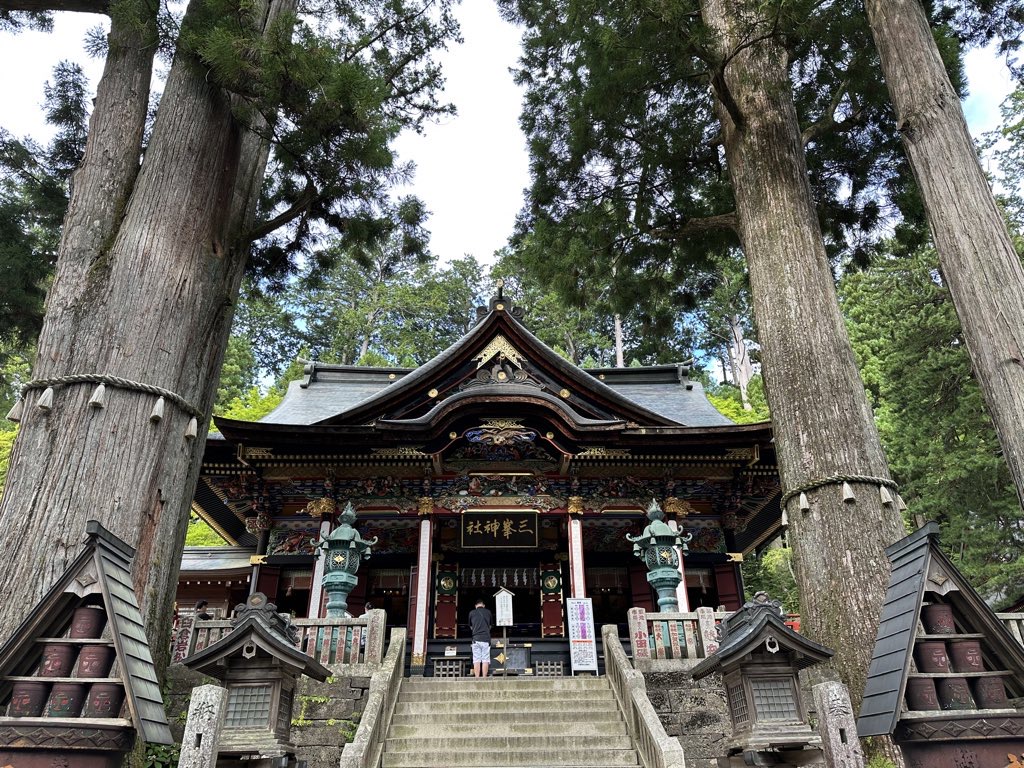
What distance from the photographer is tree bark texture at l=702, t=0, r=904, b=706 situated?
4.87 meters

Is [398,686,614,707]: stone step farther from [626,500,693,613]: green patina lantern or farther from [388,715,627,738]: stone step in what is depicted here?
[626,500,693,613]: green patina lantern

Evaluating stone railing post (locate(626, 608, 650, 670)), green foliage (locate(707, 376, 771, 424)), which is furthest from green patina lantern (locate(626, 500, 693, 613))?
green foliage (locate(707, 376, 771, 424))

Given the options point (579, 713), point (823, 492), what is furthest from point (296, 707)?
point (823, 492)

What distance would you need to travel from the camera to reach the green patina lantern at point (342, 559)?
7363 millimetres

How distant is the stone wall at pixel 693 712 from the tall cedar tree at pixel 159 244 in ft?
14.6

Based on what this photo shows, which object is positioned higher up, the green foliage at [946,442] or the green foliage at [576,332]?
the green foliage at [576,332]

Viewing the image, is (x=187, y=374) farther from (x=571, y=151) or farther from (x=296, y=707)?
(x=571, y=151)

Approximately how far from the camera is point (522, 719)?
20.9ft

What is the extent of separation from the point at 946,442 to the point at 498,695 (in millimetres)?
12252

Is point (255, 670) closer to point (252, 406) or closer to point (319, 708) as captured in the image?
point (319, 708)

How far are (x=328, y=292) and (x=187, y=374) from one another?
24.8m

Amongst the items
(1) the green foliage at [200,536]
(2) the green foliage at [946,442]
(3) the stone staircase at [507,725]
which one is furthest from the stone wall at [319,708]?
(1) the green foliage at [200,536]

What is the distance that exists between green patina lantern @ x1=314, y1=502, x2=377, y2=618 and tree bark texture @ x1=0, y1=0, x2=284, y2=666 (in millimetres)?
2247

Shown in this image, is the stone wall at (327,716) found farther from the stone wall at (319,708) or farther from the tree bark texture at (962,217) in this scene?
the tree bark texture at (962,217)
